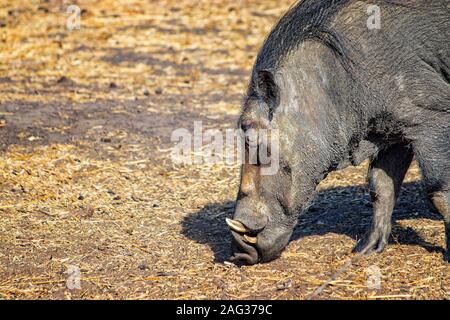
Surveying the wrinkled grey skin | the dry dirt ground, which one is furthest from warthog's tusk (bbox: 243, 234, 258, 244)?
the dry dirt ground

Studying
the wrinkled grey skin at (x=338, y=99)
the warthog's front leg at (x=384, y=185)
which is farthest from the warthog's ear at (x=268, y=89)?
the warthog's front leg at (x=384, y=185)

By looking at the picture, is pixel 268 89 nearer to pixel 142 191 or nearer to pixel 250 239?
pixel 250 239

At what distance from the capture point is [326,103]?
4344 millimetres

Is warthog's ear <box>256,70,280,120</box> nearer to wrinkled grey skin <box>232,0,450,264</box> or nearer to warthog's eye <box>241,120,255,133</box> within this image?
wrinkled grey skin <box>232,0,450,264</box>

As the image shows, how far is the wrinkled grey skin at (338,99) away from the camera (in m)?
4.29

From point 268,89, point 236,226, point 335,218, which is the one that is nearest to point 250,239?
point 236,226

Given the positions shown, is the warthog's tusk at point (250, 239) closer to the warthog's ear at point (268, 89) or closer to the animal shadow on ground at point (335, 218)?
A: the animal shadow on ground at point (335, 218)

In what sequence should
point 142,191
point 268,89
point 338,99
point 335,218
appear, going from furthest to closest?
1. point 142,191
2. point 335,218
3. point 338,99
4. point 268,89

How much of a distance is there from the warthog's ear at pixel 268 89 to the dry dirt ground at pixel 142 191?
977mm

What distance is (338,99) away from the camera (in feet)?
14.3

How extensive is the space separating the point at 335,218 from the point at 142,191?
154cm

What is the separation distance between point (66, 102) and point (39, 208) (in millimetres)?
2754

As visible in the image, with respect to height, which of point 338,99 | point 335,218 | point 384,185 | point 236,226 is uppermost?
point 338,99
